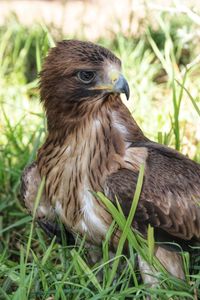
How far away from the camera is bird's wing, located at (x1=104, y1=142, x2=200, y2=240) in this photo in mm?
4656

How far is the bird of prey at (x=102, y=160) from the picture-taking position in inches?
185

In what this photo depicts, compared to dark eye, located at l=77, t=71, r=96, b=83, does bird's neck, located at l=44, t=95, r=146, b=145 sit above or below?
below

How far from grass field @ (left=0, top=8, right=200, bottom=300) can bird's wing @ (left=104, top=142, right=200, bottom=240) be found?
0.53ft

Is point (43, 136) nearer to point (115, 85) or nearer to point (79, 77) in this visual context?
point (79, 77)

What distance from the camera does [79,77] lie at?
478 centimetres

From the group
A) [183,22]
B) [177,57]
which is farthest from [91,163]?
[183,22]

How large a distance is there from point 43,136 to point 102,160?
1670 mm

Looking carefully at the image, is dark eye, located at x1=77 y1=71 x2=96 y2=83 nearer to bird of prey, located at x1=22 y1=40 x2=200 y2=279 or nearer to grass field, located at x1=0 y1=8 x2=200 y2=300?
bird of prey, located at x1=22 y1=40 x2=200 y2=279

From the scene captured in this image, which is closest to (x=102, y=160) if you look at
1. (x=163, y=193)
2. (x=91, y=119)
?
(x=91, y=119)

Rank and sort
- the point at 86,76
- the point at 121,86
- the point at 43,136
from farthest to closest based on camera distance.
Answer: the point at 43,136, the point at 86,76, the point at 121,86

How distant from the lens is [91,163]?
4.85m

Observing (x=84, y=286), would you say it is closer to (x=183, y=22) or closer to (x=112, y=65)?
(x=112, y=65)

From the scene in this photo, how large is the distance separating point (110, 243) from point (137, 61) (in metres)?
3.08

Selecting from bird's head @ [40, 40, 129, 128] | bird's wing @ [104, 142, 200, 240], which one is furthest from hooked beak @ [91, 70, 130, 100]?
bird's wing @ [104, 142, 200, 240]
